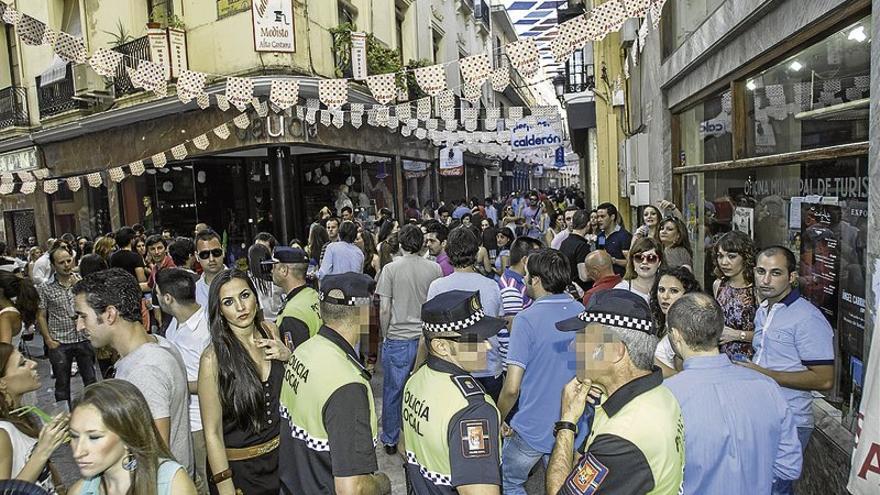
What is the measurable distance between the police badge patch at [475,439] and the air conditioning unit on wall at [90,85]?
621 inches

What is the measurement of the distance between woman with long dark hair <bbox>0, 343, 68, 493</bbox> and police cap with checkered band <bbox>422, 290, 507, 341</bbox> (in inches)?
66.4

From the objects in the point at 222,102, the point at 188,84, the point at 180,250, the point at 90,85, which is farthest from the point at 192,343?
the point at 90,85

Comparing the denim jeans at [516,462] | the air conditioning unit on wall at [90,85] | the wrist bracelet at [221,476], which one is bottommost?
the denim jeans at [516,462]

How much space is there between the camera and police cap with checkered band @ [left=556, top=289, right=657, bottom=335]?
2.25m

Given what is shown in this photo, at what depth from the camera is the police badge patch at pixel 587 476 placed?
1.97m

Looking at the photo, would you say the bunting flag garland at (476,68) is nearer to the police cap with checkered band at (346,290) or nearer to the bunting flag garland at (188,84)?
the police cap with checkered band at (346,290)

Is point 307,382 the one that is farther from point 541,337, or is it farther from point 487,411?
point 541,337

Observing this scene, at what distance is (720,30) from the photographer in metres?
5.24

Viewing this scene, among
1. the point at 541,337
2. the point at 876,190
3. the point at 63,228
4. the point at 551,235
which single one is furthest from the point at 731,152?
the point at 63,228

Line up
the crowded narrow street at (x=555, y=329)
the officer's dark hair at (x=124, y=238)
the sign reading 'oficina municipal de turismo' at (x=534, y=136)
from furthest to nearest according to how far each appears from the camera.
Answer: the sign reading 'oficina municipal de turismo' at (x=534, y=136) < the officer's dark hair at (x=124, y=238) < the crowded narrow street at (x=555, y=329)

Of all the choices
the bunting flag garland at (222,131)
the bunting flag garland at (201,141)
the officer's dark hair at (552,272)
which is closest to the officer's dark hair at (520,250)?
the officer's dark hair at (552,272)

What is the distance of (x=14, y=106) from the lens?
1797 cm

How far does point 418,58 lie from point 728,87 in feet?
51.0

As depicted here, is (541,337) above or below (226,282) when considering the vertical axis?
below
